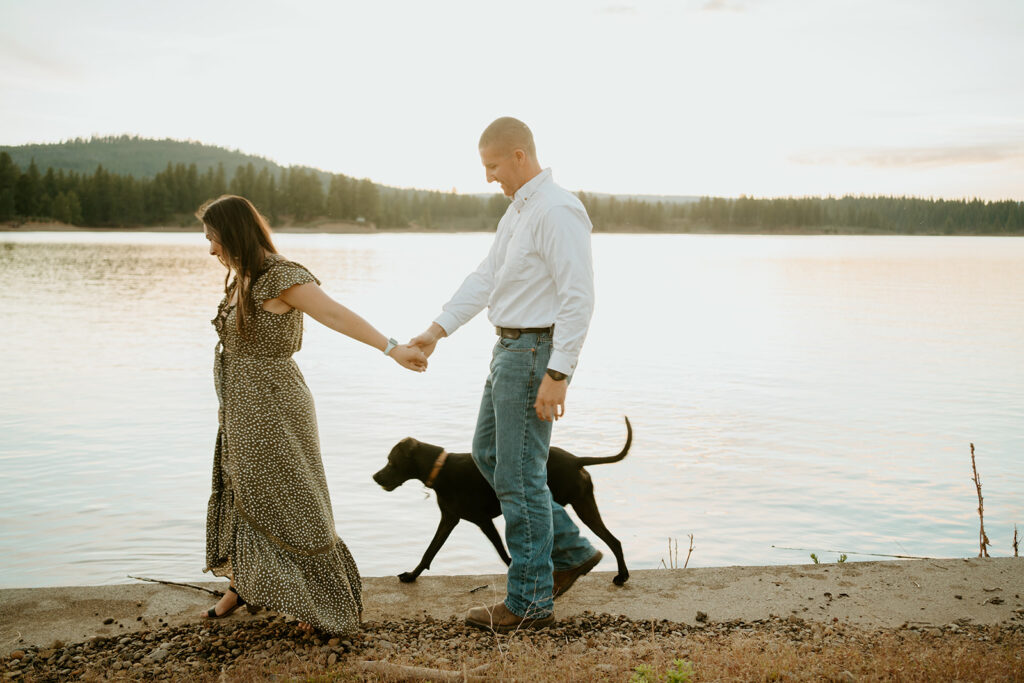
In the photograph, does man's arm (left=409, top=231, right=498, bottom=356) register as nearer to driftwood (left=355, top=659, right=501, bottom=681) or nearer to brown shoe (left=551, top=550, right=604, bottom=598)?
brown shoe (left=551, top=550, right=604, bottom=598)

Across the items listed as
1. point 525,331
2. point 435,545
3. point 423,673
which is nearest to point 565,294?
point 525,331

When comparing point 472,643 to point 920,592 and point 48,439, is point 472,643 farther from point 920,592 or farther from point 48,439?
point 48,439

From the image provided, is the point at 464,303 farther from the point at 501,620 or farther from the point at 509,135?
the point at 501,620

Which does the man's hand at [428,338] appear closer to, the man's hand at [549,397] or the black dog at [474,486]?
the black dog at [474,486]

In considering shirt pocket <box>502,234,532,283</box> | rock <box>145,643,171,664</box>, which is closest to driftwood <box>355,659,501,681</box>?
rock <box>145,643,171,664</box>

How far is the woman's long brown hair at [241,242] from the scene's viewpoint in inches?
163

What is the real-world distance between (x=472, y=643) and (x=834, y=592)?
7.05ft

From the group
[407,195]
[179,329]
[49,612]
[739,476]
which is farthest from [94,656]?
[407,195]

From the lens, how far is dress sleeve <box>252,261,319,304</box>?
412 centimetres

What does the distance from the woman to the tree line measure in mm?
116099

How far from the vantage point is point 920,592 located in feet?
16.3

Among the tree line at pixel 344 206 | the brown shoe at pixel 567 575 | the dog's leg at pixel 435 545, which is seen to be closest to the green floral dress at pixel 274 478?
the dog's leg at pixel 435 545

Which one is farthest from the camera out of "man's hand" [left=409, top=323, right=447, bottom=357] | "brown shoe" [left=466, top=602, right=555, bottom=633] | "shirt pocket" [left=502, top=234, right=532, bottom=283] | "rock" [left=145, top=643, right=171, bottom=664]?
"man's hand" [left=409, top=323, right=447, bottom=357]

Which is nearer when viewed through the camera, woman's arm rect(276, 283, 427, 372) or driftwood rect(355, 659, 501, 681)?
driftwood rect(355, 659, 501, 681)
